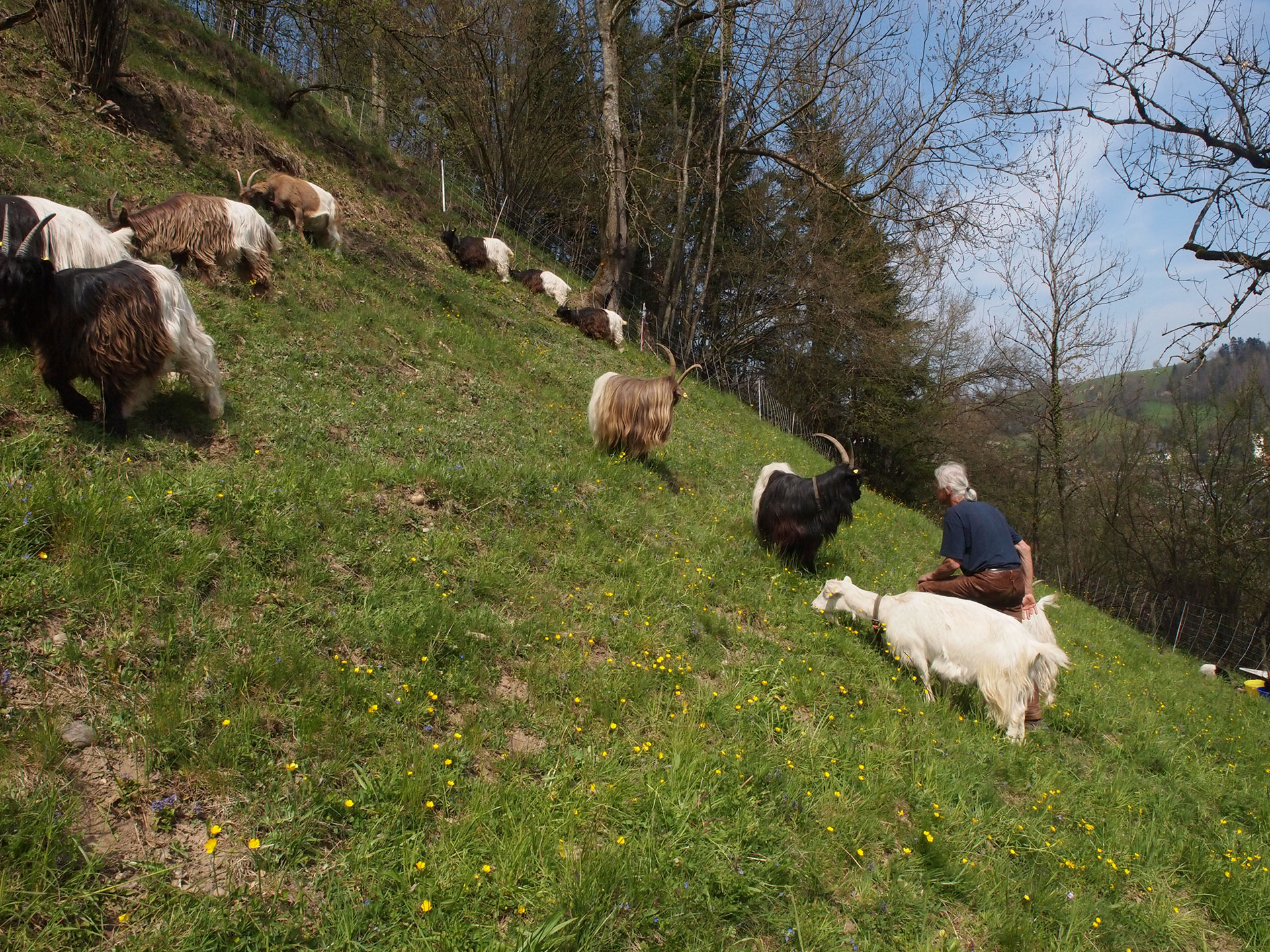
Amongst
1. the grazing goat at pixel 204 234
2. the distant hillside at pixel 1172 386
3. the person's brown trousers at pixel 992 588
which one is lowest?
the person's brown trousers at pixel 992 588

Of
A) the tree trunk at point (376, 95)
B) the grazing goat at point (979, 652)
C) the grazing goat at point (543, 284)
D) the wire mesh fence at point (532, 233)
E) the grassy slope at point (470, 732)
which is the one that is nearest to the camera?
the grassy slope at point (470, 732)

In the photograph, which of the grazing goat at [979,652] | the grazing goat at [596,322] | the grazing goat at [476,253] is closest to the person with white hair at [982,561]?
the grazing goat at [979,652]

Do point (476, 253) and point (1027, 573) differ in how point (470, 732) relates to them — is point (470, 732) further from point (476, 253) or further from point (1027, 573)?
point (476, 253)

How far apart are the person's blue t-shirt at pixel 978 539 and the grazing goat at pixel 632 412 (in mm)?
3129

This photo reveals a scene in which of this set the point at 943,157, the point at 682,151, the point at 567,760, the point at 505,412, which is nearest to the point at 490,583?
the point at 567,760

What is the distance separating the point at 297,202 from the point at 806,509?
7.94 meters

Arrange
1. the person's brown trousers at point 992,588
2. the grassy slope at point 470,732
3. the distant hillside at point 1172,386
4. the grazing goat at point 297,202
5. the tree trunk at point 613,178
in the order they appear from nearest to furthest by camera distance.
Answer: the grassy slope at point 470,732, the person's brown trousers at point 992,588, the grazing goat at point 297,202, the tree trunk at point 613,178, the distant hillside at point 1172,386

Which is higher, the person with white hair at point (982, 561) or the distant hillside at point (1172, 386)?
the distant hillside at point (1172, 386)

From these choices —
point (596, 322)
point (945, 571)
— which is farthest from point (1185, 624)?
point (596, 322)

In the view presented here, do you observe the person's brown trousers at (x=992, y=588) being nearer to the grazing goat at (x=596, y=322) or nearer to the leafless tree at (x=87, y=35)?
the grazing goat at (x=596, y=322)

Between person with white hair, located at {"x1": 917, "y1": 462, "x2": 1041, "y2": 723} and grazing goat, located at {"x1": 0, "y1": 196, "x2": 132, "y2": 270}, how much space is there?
7278 millimetres

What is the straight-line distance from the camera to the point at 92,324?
13.2 ft

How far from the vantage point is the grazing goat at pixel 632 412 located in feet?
23.2

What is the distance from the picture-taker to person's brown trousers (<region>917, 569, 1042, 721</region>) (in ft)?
17.8
